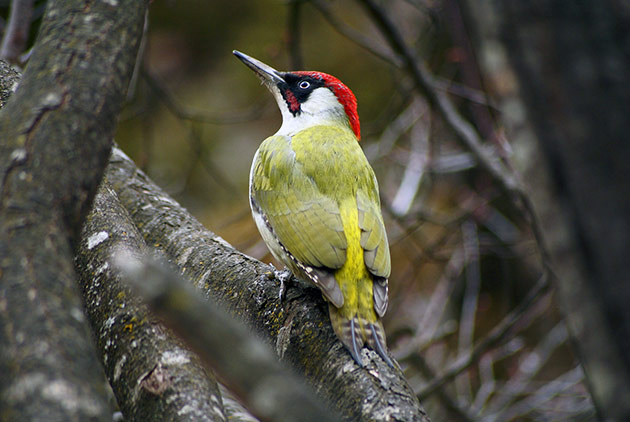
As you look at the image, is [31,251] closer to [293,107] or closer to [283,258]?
[283,258]

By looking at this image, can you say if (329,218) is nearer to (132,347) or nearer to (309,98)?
(132,347)

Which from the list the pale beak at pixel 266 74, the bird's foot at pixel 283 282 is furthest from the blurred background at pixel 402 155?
the bird's foot at pixel 283 282

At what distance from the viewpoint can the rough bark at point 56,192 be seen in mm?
1093

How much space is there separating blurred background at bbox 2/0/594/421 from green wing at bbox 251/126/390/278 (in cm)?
196

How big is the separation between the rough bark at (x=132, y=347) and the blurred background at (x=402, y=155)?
9.98ft

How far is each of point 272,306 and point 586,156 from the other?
72.3 inches

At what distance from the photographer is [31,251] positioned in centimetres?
129

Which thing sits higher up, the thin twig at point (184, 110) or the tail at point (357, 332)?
the tail at point (357, 332)

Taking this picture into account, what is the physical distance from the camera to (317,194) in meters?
3.15

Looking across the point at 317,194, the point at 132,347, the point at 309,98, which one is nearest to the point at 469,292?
the point at 309,98

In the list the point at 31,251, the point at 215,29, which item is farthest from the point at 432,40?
the point at 31,251

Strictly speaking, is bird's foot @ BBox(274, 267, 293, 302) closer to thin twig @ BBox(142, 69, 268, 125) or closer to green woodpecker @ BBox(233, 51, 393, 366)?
green woodpecker @ BBox(233, 51, 393, 366)

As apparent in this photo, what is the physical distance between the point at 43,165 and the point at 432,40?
691cm

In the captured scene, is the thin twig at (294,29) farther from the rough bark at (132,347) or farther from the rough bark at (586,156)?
the rough bark at (586,156)
